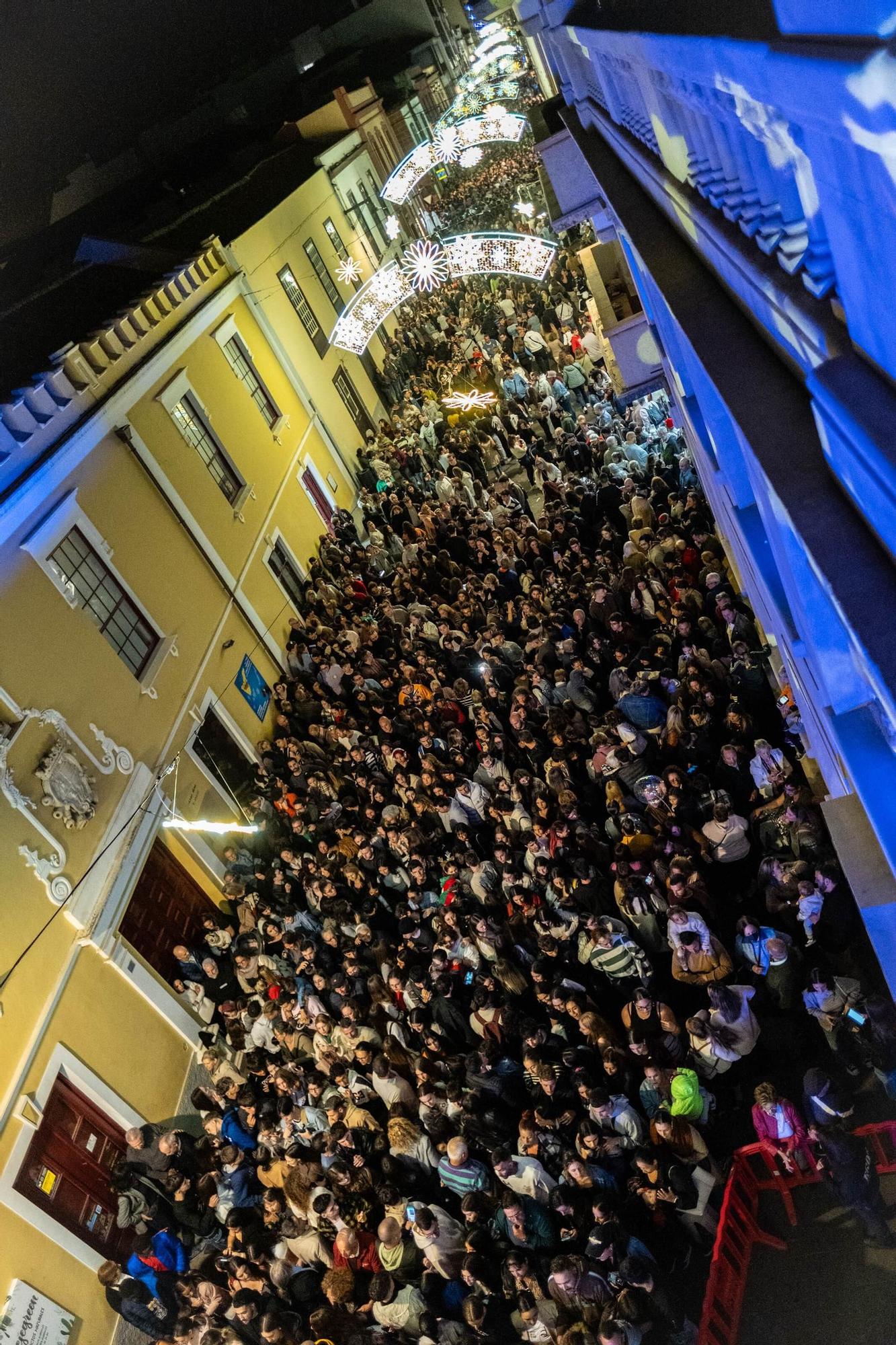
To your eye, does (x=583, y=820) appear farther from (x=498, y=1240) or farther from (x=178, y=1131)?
(x=178, y=1131)

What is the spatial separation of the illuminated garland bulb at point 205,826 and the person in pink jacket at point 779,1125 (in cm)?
905

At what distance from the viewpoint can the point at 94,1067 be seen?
34.7 ft

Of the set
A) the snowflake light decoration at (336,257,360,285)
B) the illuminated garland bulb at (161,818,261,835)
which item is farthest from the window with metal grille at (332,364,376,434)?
the illuminated garland bulb at (161,818,261,835)

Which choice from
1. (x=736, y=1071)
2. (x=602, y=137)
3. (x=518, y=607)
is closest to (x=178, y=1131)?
(x=736, y=1071)

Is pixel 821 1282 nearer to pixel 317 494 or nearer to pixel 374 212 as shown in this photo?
pixel 317 494

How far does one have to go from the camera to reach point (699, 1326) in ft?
19.7

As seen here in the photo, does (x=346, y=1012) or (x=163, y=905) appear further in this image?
(x=163, y=905)

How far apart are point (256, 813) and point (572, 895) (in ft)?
22.7

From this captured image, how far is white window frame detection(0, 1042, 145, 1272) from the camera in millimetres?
8914

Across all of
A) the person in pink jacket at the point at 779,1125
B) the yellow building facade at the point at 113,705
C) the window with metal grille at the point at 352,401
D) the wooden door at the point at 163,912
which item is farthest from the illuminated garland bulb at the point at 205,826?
the window with metal grille at the point at 352,401

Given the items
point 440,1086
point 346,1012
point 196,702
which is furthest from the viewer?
point 196,702

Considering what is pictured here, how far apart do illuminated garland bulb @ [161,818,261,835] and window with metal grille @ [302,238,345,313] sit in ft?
64.7

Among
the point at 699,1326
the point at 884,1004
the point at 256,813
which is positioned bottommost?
the point at 256,813

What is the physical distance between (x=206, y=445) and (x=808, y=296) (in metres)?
16.9
